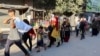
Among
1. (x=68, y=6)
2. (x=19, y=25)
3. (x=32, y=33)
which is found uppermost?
(x=19, y=25)

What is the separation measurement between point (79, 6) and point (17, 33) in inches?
983

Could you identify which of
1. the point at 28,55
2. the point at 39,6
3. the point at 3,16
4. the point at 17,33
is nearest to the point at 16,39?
the point at 17,33

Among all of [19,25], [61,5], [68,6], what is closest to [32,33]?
[19,25]

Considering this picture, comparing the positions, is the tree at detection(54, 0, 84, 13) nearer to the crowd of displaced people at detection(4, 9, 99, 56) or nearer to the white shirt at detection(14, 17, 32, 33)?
the crowd of displaced people at detection(4, 9, 99, 56)

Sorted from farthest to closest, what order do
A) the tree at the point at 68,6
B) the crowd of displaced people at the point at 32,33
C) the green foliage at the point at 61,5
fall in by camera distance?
the tree at the point at 68,6 → the green foliage at the point at 61,5 → the crowd of displaced people at the point at 32,33

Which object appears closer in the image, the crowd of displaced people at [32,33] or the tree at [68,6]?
the crowd of displaced people at [32,33]

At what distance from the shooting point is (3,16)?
20.4 m

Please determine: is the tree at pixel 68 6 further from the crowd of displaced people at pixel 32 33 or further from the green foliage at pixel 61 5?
the crowd of displaced people at pixel 32 33

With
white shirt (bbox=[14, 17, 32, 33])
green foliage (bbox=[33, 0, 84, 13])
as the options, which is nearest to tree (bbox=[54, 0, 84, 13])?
green foliage (bbox=[33, 0, 84, 13])

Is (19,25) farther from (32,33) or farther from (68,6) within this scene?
(68,6)

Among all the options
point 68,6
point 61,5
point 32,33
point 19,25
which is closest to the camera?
point 19,25

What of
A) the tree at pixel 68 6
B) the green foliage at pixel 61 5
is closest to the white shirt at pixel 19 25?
the green foliage at pixel 61 5

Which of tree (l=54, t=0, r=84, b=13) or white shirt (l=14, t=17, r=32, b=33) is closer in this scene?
white shirt (l=14, t=17, r=32, b=33)

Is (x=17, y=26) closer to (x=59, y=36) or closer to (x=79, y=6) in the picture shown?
(x=59, y=36)
